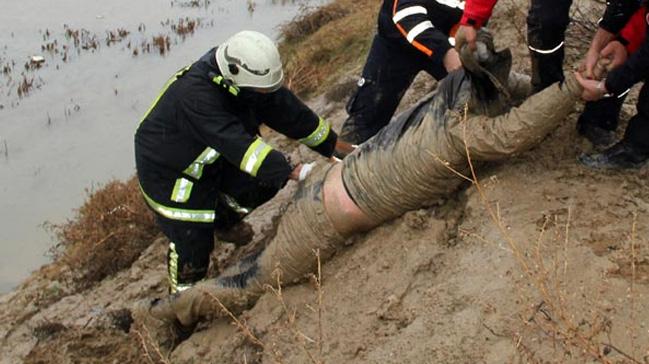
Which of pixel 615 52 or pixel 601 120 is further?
pixel 601 120

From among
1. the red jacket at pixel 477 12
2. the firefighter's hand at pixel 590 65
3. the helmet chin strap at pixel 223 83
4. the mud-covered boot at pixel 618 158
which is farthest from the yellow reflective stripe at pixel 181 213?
the firefighter's hand at pixel 590 65

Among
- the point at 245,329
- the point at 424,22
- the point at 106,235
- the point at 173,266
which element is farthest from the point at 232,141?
the point at 106,235

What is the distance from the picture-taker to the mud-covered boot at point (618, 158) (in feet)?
10.9

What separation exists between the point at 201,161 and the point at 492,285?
189 cm

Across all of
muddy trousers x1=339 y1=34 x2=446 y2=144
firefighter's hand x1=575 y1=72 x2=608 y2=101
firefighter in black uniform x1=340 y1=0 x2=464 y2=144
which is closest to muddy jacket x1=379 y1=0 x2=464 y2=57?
firefighter in black uniform x1=340 y1=0 x2=464 y2=144

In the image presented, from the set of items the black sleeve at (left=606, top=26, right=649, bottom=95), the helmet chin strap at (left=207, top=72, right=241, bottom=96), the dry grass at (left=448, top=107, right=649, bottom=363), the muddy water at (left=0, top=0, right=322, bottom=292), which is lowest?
the muddy water at (left=0, top=0, right=322, bottom=292)

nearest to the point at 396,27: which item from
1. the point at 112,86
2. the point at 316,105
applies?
the point at 316,105

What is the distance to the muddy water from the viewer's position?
7895 mm

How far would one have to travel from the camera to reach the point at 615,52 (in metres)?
3.24

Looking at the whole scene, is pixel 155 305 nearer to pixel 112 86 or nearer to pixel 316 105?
pixel 316 105

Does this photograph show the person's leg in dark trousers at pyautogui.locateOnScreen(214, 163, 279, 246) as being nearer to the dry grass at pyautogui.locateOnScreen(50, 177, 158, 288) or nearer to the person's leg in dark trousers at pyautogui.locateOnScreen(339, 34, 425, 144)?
the person's leg in dark trousers at pyautogui.locateOnScreen(339, 34, 425, 144)

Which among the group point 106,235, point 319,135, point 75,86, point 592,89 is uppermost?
point 592,89

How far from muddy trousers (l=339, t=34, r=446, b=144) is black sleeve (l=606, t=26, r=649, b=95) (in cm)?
156

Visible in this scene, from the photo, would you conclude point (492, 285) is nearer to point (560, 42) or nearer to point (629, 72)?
point (629, 72)
